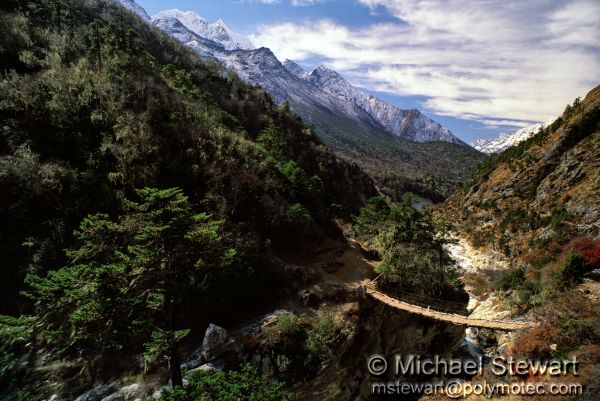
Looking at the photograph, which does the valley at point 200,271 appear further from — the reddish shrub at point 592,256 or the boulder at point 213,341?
the reddish shrub at point 592,256

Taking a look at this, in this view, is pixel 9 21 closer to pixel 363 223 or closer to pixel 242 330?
pixel 242 330

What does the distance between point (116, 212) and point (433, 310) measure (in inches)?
815

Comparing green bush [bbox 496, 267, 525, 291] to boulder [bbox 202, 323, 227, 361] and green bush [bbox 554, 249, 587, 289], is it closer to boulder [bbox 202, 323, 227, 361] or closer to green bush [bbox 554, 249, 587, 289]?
green bush [bbox 554, 249, 587, 289]

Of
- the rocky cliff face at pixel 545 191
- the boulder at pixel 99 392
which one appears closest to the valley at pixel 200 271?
the boulder at pixel 99 392

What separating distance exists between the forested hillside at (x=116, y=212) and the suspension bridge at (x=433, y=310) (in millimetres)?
6961

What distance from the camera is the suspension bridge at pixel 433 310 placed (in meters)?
16.8

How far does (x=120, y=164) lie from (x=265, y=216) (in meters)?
10.9

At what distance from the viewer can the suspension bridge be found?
663 inches

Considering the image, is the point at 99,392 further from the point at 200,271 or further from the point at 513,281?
the point at 513,281

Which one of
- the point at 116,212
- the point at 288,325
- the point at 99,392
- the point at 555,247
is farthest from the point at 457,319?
the point at 116,212

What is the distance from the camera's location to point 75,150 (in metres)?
21.6

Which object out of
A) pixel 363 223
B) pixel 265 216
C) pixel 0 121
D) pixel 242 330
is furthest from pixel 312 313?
pixel 0 121

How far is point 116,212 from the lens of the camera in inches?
788

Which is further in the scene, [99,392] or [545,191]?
[545,191]
